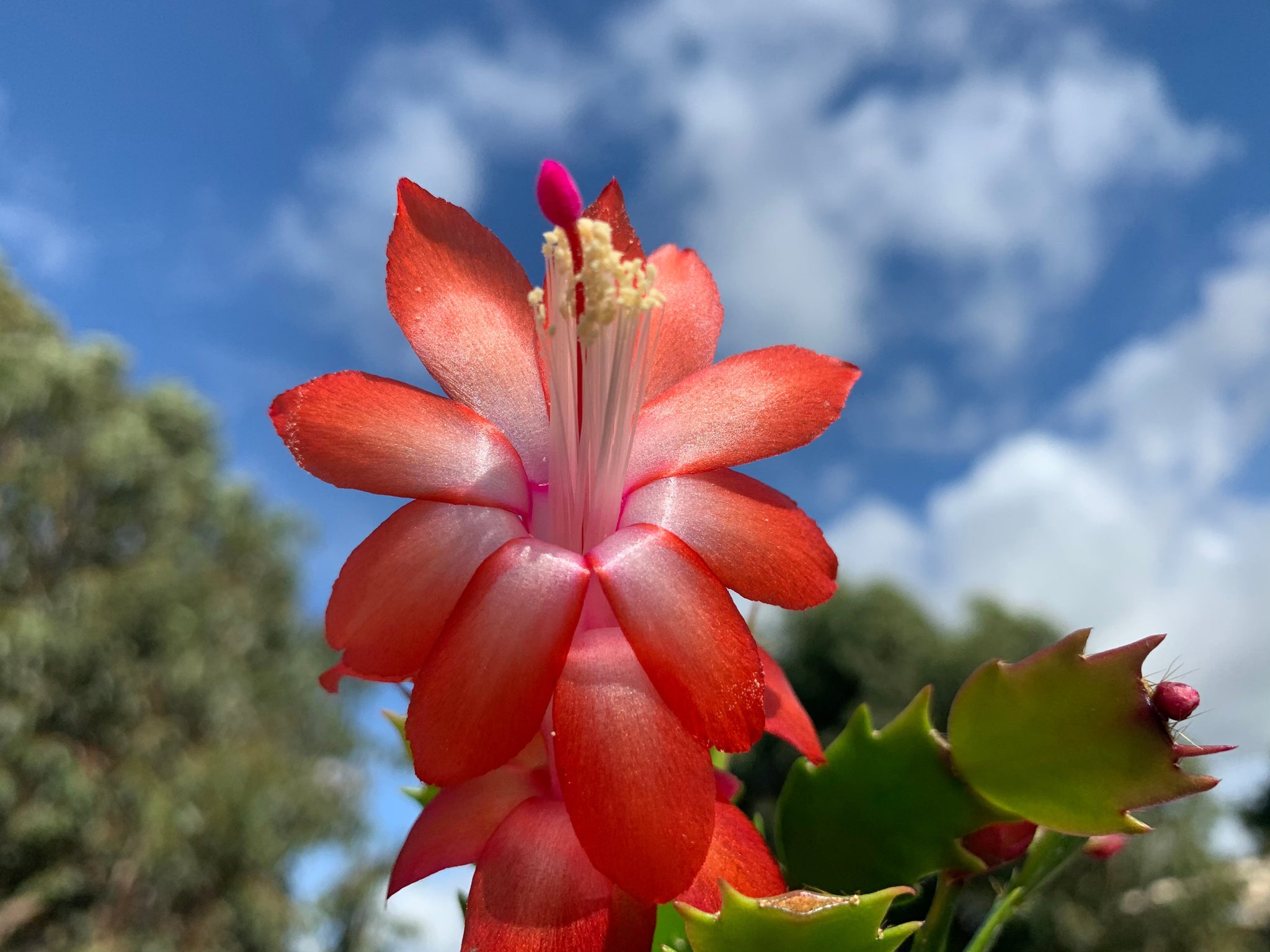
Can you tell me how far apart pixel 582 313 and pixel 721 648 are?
159 millimetres

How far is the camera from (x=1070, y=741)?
33cm

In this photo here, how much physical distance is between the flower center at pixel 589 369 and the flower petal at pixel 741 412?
1 centimetres

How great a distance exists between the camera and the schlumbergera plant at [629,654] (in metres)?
0.27

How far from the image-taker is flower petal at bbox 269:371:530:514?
30 cm

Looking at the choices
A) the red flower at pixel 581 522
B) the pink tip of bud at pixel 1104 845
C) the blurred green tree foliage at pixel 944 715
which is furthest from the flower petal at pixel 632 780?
the blurred green tree foliage at pixel 944 715

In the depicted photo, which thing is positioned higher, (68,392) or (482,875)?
(68,392)

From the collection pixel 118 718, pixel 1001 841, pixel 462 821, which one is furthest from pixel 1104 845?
pixel 118 718

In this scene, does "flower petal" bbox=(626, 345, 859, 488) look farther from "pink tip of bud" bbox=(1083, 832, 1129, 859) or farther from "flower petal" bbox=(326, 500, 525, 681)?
"pink tip of bud" bbox=(1083, 832, 1129, 859)

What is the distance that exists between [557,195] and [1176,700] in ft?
0.98

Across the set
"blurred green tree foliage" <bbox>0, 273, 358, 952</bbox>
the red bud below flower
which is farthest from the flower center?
"blurred green tree foliage" <bbox>0, 273, 358, 952</bbox>

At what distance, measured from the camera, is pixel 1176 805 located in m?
6.94

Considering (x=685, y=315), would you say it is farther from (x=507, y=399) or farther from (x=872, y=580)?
(x=872, y=580)

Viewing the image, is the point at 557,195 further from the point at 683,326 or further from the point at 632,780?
the point at 632,780

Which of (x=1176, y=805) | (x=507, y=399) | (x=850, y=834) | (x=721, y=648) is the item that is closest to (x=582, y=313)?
(x=507, y=399)
